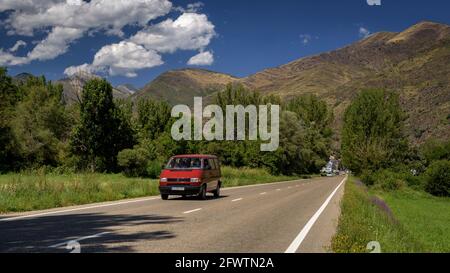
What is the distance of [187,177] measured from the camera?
20.1 meters

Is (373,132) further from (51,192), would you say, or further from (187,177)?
(51,192)

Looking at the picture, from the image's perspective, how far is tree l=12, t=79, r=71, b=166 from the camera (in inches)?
2175

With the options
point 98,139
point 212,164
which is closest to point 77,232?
point 212,164

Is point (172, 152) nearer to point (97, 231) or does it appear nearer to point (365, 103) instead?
point (365, 103)

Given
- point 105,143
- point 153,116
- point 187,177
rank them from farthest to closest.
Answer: point 153,116 < point 105,143 < point 187,177

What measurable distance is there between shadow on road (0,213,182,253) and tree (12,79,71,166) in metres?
41.1

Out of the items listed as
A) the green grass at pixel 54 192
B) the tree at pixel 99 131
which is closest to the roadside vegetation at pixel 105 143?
the tree at pixel 99 131

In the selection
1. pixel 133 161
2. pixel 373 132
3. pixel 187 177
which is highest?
pixel 373 132

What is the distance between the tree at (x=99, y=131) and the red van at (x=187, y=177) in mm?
40428

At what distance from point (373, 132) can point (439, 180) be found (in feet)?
34.2

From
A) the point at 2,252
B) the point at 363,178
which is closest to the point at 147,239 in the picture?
the point at 2,252

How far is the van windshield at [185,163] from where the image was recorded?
68.5ft
